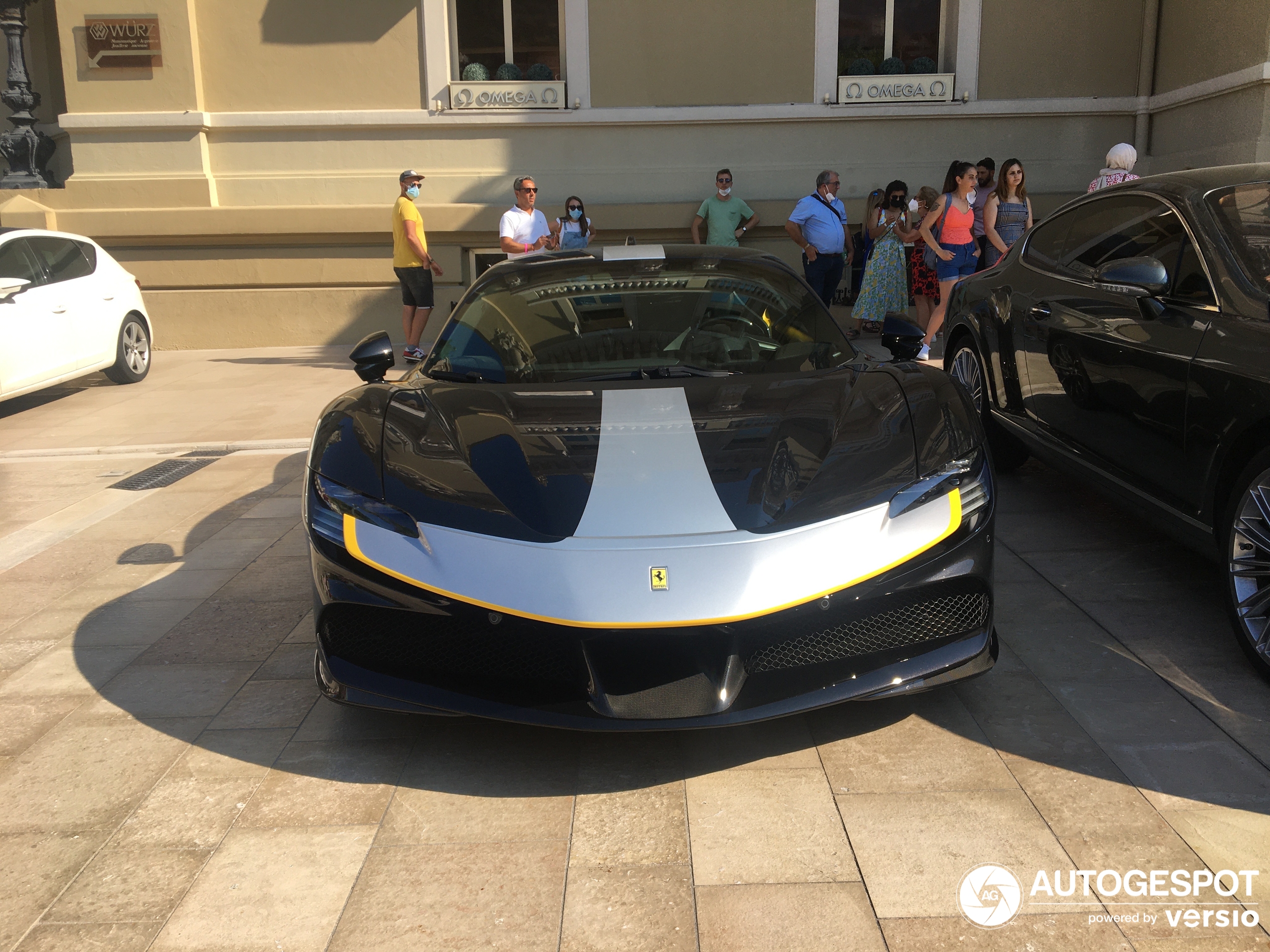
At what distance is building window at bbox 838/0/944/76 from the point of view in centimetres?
1196

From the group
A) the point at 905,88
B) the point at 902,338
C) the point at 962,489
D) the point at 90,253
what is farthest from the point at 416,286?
the point at 962,489

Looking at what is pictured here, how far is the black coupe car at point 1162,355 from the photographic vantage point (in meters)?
3.34

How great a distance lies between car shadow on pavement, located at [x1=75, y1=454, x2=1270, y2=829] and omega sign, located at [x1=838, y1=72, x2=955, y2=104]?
8867 millimetres

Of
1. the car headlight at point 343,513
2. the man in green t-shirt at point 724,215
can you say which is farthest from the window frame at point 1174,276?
the man in green t-shirt at point 724,215

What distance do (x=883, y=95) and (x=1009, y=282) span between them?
7434mm

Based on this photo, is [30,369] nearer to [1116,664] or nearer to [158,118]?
[158,118]

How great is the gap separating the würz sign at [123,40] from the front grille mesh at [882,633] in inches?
460

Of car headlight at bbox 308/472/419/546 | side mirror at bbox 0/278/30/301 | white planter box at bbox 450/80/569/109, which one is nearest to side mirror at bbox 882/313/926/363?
car headlight at bbox 308/472/419/546

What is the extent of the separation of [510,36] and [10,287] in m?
6.05

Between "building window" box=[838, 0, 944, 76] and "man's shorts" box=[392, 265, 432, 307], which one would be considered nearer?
"man's shorts" box=[392, 265, 432, 307]

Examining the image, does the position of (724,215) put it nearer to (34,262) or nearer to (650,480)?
(34,262)

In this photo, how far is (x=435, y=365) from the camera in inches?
160

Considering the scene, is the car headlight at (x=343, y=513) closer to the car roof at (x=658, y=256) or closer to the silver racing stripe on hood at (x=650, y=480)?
the silver racing stripe on hood at (x=650, y=480)

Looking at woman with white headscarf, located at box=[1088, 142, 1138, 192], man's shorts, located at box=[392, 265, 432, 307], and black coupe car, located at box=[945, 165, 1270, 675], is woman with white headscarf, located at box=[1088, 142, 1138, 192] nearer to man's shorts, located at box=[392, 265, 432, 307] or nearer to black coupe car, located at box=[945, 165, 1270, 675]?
black coupe car, located at box=[945, 165, 1270, 675]
